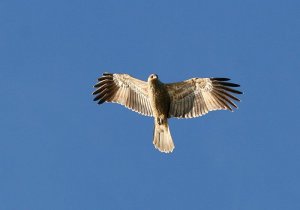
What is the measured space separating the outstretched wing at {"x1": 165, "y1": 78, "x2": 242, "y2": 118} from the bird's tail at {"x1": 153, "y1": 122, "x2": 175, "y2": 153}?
54cm

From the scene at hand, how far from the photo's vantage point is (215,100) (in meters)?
22.6

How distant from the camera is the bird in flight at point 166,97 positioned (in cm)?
2219

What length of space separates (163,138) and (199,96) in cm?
177

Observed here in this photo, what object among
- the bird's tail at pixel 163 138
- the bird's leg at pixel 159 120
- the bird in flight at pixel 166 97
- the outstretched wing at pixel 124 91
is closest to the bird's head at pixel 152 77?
the bird in flight at pixel 166 97

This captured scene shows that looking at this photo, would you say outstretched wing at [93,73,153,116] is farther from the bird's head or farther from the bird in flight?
the bird's head

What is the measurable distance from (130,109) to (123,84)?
2.99 feet

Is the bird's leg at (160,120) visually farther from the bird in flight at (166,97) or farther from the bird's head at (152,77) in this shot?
the bird's head at (152,77)

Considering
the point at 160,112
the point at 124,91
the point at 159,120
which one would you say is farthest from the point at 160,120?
the point at 124,91

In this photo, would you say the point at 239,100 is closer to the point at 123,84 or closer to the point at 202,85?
the point at 202,85

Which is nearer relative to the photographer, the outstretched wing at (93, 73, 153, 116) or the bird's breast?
the bird's breast

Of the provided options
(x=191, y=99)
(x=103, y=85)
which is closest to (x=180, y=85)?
(x=191, y=99)

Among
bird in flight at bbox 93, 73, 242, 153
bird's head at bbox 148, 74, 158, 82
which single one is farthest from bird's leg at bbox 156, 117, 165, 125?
bird's head at bbox 148, 74, 158, 82

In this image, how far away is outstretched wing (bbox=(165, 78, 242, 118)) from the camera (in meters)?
22.5

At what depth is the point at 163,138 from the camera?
→ 22.1 metres
